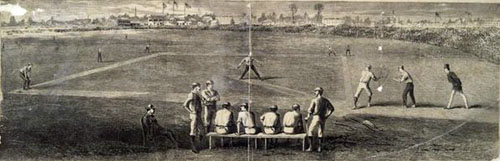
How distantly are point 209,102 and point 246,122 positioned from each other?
1.30ft

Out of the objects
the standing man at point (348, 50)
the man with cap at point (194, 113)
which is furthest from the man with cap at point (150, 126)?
the standing man at point (348, 50)

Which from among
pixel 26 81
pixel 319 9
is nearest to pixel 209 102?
pixel 319 9

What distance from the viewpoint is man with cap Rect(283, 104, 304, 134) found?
6250mm

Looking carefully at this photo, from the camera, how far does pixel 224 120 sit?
20.6ft

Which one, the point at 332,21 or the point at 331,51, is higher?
the point at 332,21

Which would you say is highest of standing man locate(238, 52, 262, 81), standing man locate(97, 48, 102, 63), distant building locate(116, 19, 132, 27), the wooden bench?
distant building locate(116, 19, 132, 27)

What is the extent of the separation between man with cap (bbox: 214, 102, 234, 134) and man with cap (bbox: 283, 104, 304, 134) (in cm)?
51

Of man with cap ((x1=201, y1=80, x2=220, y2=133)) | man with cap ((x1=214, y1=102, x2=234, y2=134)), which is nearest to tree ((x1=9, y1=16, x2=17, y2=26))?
man with cap ((x1=201, y1=80, x2=220, y2=133))

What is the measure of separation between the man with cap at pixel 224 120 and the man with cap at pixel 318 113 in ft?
2.38

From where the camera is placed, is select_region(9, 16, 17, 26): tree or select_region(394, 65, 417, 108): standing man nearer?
select_region(9, 16, 17, 26): tree

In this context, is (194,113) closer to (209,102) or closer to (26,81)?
(209,102)

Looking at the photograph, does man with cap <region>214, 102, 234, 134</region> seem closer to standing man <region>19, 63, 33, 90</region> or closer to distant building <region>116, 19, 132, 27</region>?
distant building <region>116, 19, 132, 27</region>

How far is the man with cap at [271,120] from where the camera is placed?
6242mm

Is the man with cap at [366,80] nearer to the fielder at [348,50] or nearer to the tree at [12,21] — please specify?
the fielder at [348,50]
